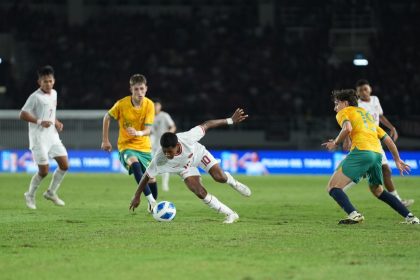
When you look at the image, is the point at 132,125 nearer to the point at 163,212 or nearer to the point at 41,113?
the point at 41,113

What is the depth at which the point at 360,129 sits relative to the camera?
1146 centimetres

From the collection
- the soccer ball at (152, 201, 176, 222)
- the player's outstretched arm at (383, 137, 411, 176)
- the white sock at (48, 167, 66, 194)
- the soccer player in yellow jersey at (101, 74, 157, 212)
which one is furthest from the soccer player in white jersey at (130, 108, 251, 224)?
the white sock at (48, 167, 66, 194)

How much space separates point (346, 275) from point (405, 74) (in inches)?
1080

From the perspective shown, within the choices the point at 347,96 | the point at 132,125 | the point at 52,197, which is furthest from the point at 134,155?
the point at 347,96

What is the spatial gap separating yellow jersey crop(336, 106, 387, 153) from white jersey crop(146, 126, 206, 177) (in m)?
1.99

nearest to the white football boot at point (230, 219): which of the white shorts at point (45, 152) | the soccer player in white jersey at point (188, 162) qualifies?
the soccer player in white jersey at point (188, 162)

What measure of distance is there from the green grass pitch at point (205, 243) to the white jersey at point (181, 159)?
781mm

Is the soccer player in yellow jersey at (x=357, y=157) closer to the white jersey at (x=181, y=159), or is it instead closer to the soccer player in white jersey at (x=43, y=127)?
the white jersey at (x=181, y=159)

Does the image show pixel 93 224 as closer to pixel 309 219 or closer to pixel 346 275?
pixel 309 219

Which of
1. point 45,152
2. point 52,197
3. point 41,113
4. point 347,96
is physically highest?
point 347,96

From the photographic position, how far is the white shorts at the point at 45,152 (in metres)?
14.5

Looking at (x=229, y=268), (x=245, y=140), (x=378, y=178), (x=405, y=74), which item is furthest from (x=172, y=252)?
(x=405, y=74)

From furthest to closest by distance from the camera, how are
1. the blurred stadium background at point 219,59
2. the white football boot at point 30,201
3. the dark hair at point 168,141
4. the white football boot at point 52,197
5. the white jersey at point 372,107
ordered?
the blurred stadium background at point 219,59
the white jersey at point 372,107
the white football boot at point 52,197
the white football boot at point 30,201
the dark hair at point 168,141

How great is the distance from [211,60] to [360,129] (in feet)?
82.2
